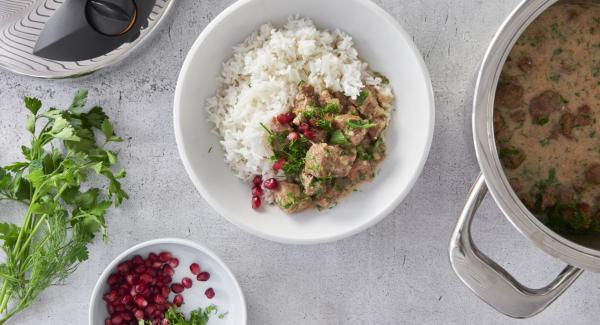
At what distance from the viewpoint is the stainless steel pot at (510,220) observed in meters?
1.95

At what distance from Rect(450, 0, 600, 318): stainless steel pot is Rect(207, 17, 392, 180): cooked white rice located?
1.66 ft

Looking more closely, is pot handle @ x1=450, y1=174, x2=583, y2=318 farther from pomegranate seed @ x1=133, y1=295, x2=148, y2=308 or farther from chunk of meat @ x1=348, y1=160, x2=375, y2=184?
pomegranate seed @ x1=133, y1=295, x2=148, y2=308

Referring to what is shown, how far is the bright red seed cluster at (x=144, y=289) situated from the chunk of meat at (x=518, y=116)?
1515mm

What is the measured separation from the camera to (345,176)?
7.66ft

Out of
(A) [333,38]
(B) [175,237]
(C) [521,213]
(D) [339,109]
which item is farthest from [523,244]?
(B) [175,237]

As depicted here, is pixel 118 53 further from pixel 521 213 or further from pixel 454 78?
pixel 521 213

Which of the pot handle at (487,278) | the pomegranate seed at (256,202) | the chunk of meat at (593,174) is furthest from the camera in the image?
the pomegranate seed at (256,202)

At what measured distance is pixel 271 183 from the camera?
233 cm

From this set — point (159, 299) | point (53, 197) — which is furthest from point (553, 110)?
point (53, 197)

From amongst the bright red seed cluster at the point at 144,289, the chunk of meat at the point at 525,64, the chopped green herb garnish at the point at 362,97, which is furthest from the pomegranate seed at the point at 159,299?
the chunk of meat at the point at 525,64

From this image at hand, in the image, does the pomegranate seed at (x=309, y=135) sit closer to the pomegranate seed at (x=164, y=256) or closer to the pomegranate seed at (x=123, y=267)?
the pomegranate seed at (x=164, y=256)

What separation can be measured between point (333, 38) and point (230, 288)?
4.08 ft

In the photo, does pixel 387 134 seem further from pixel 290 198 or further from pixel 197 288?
pixel 197 288

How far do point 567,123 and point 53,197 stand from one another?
7.31ft
